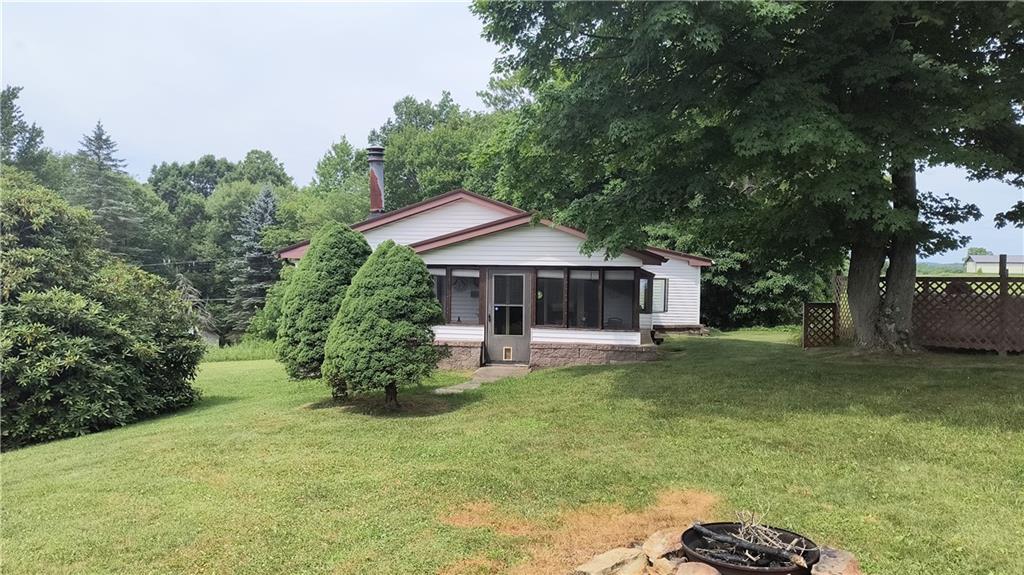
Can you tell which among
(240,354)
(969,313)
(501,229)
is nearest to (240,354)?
(240,354)

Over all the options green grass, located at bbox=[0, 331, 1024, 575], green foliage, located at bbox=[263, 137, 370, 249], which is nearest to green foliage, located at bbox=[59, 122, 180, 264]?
green foliage, located at bbox=[263, 137, 370, 249]

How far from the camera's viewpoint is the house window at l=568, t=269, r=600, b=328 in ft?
45.0

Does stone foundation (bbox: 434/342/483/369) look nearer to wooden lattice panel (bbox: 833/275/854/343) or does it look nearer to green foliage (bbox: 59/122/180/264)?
wooden lattice panel (bbox: 833/275/854/343)

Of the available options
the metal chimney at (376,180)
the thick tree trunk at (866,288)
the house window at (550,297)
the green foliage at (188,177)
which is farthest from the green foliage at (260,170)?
the thick tree trunk at (866,288)

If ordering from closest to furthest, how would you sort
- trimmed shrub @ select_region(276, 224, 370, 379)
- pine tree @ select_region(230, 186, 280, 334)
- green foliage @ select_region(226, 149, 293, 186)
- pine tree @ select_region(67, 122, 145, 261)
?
trimmed shrub @ select_region(276, 224, 370, 379) → pine tree @ select_region(230, 186, 280, 334) → pine tree @ select_region(67, 122, 145, 261) → green foliage @ select_region(226, 149, 293, 186)

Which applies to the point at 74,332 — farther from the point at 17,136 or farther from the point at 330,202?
the point at 17,136

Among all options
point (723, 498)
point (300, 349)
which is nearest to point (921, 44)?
point (723, 498)

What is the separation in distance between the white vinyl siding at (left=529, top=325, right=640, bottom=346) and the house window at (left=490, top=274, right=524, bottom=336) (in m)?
0.44

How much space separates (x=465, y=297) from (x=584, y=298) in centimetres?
274

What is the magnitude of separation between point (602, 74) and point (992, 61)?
613 centimetres

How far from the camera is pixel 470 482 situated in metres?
5.71

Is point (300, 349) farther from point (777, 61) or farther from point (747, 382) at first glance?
point (777, 61)

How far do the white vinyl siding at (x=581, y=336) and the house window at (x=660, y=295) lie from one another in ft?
28.6

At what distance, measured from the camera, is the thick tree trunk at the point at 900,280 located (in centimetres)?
1086
